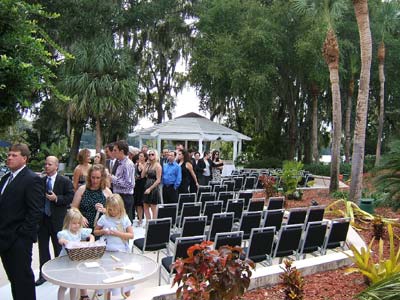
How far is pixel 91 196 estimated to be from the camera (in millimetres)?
5191

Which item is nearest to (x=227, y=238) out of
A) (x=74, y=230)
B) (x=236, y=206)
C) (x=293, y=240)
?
(x=293, y=240)

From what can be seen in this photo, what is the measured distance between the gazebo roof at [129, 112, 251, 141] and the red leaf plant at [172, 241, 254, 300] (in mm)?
19515

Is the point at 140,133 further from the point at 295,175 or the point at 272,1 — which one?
the point at 295,175

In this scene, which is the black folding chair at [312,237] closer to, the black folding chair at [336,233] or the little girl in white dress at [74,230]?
the black folding chair at [336,233]

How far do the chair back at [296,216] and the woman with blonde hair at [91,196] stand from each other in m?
3.19

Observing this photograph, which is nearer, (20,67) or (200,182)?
(20,67)

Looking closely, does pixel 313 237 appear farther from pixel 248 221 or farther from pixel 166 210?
pixel 166 210

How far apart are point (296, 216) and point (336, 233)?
3.04ft

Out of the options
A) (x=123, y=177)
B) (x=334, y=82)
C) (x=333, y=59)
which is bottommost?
(x=123, y=177)

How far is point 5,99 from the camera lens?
4.06 metres

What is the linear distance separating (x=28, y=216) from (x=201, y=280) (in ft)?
6.16

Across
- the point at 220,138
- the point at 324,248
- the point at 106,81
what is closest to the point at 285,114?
the point at 220,138

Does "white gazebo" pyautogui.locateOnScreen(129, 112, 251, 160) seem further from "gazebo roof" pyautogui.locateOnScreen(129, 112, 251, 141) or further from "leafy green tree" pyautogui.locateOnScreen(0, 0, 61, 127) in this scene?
"leafy green tree" pyautogui.locateOnScreen(0, 0, 61, 127)

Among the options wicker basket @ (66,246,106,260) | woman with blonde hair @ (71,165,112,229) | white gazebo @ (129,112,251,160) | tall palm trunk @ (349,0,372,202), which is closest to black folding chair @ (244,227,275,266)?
woman with blonde hair @ (71,165,112,229)
